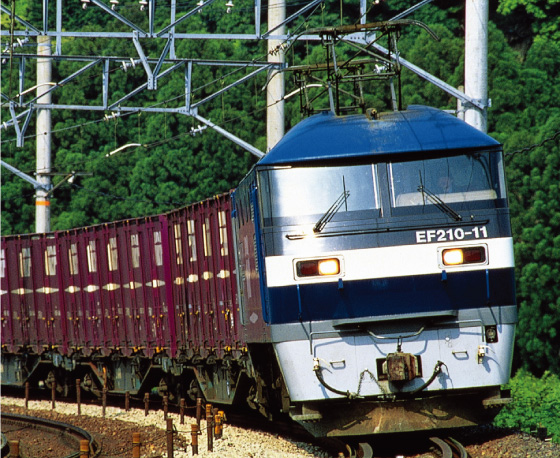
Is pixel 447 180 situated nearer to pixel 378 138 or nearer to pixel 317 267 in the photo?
pixel 378 138

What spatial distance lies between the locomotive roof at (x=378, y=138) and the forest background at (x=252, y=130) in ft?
45.7

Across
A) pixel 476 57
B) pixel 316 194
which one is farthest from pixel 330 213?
pixel 476 57

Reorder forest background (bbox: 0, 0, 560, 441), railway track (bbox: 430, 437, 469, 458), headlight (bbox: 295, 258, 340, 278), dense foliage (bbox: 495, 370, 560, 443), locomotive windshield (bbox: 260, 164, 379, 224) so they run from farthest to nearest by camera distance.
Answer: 1. forest background (bbox: 0, 0, 560, 441)
2. dense foliage (bbox: 495, 370, 560, 443)
3. locomotive windshield (bbox: 260, 164, 379, 224)
4. headlight (bbox: 295, 258, 340, 278)
5. railway track (bbox: 430, 437, 469, 458)

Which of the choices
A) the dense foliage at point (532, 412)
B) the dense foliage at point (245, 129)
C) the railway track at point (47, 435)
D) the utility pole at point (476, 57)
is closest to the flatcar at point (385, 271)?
the dense foliage at point (532, 412)

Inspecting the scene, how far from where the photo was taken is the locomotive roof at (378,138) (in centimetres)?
1138

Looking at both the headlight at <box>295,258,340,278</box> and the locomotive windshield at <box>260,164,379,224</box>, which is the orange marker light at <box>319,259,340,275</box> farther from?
the locomotive windshield at <box>260,164,379,224</box>

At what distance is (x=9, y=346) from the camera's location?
25.3 m

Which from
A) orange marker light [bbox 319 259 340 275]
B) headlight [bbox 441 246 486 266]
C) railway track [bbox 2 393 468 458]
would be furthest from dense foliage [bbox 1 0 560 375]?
headlight [bbox 441 246 486 266]

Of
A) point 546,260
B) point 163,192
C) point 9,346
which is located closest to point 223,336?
point 9,346

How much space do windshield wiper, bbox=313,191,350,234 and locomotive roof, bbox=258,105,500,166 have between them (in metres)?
0.40

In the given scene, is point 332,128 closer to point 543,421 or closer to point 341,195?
point 341,195

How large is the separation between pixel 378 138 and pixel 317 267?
1.49 metres

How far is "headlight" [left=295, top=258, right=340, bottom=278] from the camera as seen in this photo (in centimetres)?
1125

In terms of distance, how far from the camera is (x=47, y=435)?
17.9 m
